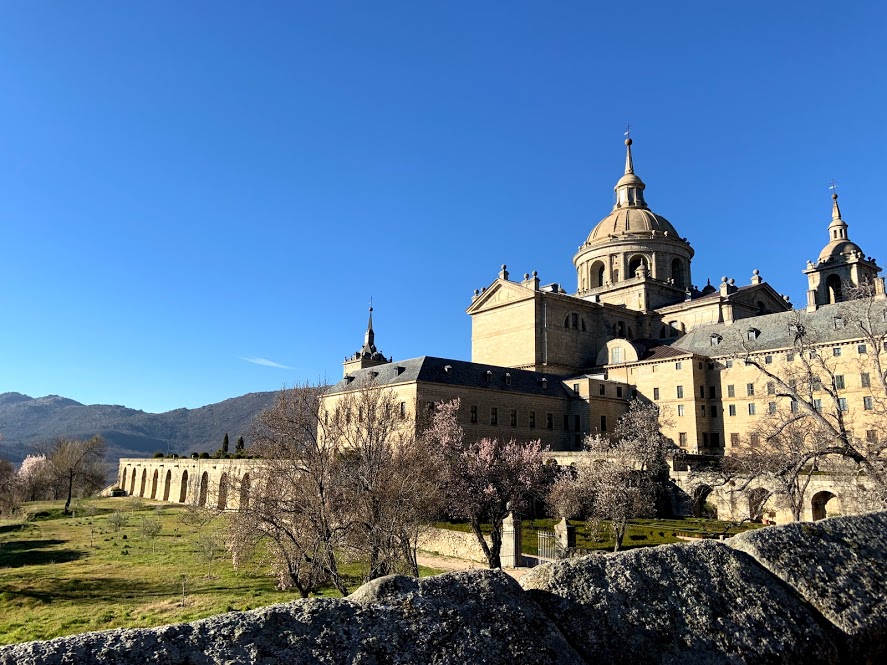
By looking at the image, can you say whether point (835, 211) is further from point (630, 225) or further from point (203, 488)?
point (203, 488)

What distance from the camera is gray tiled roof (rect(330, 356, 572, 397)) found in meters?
46.1

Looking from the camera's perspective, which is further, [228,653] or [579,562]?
[579,562]

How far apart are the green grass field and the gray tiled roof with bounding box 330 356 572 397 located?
15.9 m

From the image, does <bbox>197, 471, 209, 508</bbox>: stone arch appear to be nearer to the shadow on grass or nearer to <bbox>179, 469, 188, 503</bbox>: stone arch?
<bbox>179, 469, 188, 503</bbox>: stone arch

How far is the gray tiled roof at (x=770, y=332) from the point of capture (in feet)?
149

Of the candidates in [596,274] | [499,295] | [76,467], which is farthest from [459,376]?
[76,467]

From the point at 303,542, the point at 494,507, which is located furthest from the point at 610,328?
the point at 303,542

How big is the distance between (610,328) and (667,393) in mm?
11653

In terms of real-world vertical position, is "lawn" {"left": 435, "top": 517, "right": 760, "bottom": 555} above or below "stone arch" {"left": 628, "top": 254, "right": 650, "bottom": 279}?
below

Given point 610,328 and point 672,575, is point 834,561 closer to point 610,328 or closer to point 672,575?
point 672,575

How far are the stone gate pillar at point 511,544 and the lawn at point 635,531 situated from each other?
272cm

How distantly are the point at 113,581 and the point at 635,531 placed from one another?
81.6ft

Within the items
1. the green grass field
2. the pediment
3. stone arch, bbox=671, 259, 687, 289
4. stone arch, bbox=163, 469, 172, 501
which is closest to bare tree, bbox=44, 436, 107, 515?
stone arch, bbox=163, 469, 172, 501

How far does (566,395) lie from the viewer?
173 ft
